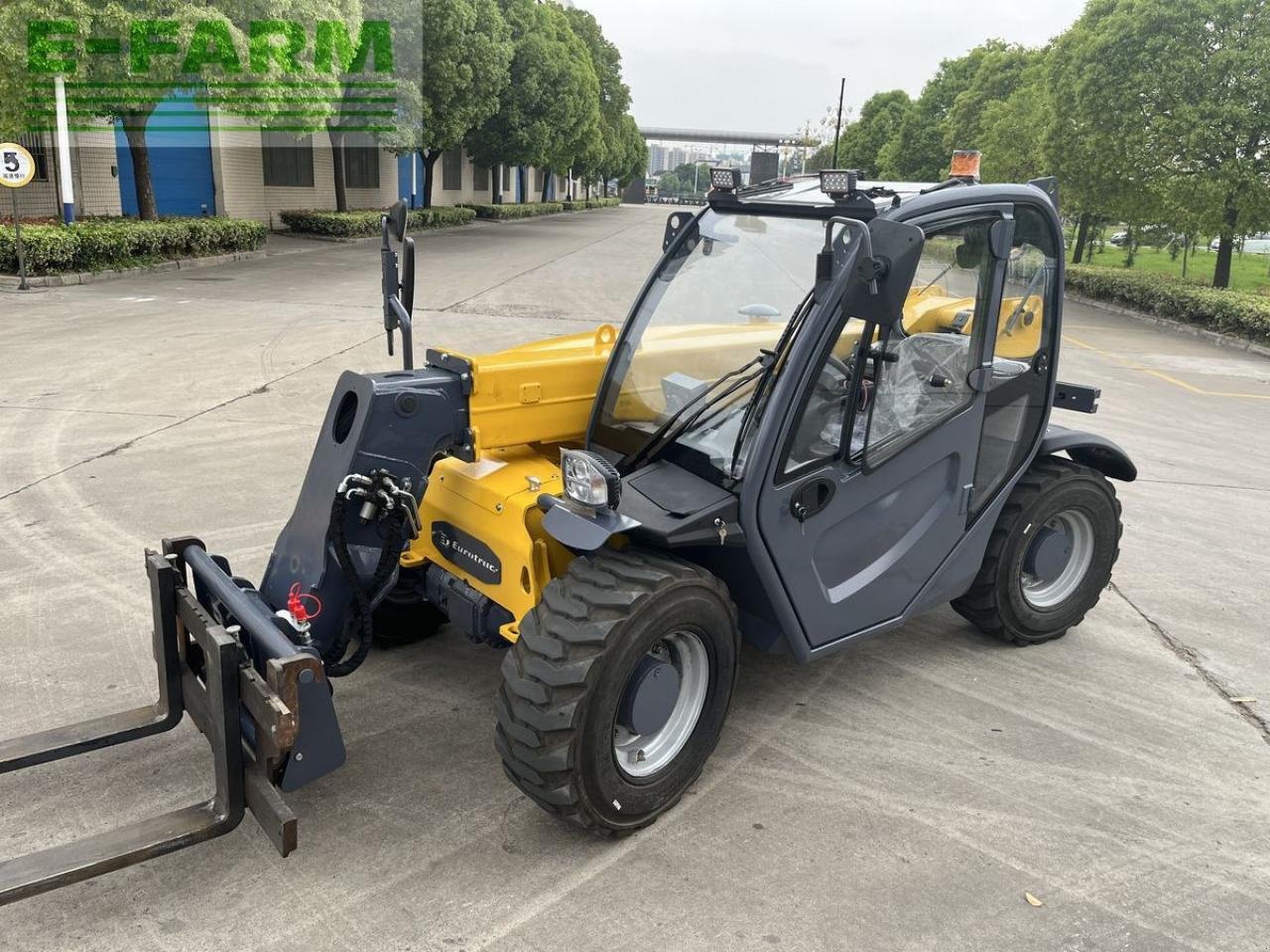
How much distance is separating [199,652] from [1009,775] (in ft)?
9.84

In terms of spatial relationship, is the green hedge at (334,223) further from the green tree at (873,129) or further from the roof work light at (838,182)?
the green tree at (873,129)

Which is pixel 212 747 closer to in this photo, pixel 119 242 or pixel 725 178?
pixel 725 178

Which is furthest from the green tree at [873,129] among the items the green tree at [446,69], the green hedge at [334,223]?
the green hedge at [334,223]

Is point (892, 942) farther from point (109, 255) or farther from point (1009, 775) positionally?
point (109, 255)

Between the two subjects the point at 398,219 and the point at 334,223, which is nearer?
the point at 398,219

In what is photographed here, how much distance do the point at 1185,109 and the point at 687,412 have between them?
1769 cm

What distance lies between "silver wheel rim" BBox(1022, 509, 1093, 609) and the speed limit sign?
14.4 m

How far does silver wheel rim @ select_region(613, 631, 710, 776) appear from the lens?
3.44 meters

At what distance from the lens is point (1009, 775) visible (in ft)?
12.7

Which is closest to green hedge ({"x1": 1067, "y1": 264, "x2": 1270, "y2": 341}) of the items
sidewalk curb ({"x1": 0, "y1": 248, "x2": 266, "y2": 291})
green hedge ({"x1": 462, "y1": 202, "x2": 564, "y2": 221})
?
sidewalk curb ({"x1": 0, "y1": 248, "x2": 266, "y2": 291})

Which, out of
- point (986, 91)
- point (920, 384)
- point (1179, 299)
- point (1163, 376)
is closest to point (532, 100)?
point (986, 91)

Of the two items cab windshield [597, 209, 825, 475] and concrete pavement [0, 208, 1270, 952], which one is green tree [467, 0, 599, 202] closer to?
concrete pavement [0, 208, 1270, 952]

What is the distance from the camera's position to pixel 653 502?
3.43 metres

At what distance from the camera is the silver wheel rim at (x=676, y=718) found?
135 inches
